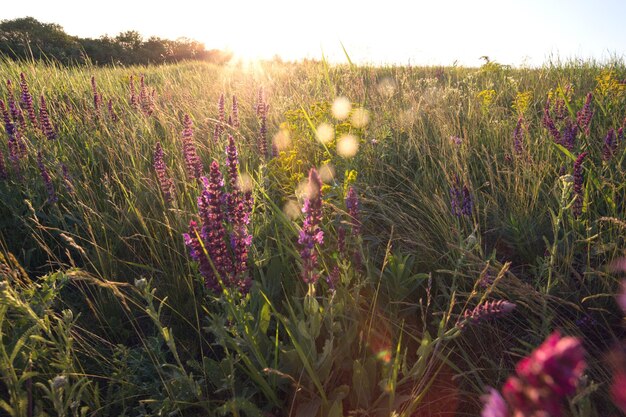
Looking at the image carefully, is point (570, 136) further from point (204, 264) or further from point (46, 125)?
point (46, 125)

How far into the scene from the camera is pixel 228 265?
55.4 inches

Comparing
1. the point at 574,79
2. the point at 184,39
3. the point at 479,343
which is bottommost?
the point at 479,343

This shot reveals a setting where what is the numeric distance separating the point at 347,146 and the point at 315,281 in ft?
5.21

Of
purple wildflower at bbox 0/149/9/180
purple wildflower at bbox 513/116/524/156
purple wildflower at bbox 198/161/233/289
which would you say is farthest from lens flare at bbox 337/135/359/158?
purple wildflower at bbox 0/149/9/180

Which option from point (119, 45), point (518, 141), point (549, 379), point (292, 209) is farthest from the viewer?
point (119, 45)

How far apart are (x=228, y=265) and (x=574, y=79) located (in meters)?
5.58

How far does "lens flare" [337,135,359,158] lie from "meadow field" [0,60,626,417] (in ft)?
0.05

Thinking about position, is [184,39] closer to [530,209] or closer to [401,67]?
[401,67]

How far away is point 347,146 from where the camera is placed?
8.97 feet

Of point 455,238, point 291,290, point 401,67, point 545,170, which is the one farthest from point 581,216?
point 401,67

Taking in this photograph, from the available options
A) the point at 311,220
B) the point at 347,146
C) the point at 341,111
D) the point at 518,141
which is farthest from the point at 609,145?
the point at 311,220

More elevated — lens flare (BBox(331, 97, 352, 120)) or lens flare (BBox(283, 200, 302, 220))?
lens flare (BBox(331, 97, 352, 120))

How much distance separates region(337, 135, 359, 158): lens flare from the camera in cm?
268

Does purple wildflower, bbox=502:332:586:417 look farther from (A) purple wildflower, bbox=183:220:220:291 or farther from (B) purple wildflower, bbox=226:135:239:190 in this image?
(B) purple wildflower, bbox=226:135:239:190
